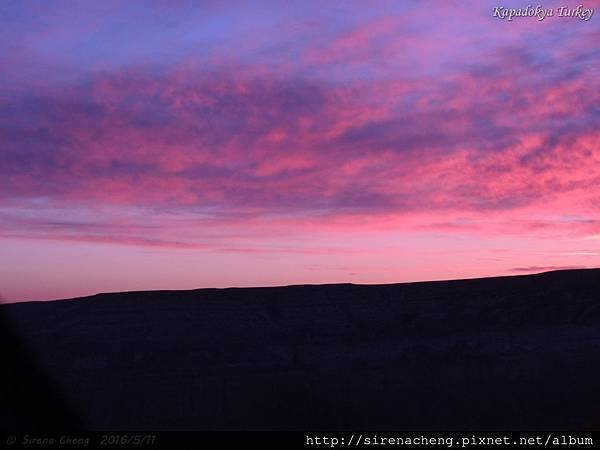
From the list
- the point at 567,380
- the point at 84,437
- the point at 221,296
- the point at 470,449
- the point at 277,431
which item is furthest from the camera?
the point at 221,296

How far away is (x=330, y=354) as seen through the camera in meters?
79.9

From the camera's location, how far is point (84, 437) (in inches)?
1105

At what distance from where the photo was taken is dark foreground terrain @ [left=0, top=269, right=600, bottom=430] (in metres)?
67.4

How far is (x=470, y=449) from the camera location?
3203cm

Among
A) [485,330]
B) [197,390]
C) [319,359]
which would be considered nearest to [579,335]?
[485,330]

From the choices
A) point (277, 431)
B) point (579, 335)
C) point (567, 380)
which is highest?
point (579, 335)

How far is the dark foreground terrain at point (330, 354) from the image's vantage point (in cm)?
6738

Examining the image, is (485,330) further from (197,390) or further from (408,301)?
(197,390)

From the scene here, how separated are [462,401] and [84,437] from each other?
49.8 meters

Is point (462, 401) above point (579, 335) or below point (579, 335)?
below

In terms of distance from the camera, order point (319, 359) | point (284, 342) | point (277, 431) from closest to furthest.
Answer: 1. point (277, 431)
2. point (319, 359)
3. point (284, 342)

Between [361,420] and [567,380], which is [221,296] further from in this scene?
[567,380]

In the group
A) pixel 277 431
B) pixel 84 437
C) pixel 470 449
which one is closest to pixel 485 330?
pixel 277 431

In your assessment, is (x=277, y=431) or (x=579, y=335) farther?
(x=579, y=335)
